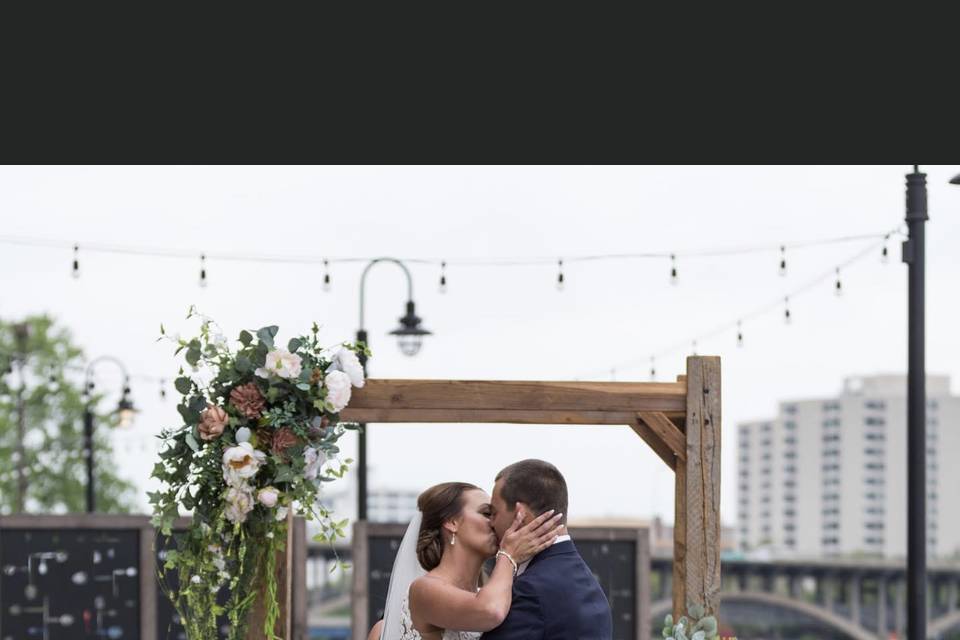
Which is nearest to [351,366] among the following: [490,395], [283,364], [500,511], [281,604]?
[283,364]

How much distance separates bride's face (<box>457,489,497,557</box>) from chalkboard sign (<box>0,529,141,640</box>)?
22.0 feet

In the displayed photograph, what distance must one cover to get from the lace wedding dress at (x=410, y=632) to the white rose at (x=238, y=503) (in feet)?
2.54

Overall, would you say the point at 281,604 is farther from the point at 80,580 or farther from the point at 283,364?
the point at 80,580

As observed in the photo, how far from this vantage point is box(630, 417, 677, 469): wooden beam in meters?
6.68

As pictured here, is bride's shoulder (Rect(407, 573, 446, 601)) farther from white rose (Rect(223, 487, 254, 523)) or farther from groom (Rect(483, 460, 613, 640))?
white rose (Rect(223, 487, 254, 523))

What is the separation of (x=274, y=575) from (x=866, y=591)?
7288 cm

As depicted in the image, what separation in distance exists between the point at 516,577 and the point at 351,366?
1519mm

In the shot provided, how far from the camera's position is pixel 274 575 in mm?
6605

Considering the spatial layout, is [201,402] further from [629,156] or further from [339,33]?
[629,156]

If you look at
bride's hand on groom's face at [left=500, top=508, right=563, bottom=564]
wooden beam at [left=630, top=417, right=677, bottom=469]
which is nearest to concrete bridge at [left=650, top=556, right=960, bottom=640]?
wooden beam at [left=630, top=417, right=677, bottom=469]

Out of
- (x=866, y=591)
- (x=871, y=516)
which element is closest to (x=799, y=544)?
(x=871, y=516)

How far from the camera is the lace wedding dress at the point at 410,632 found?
562cm

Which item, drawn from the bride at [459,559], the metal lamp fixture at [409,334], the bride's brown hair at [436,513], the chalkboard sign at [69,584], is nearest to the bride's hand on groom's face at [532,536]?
the bride at [459,559]

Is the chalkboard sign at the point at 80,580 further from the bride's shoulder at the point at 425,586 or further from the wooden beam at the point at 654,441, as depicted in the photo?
the bride's shoulder at the point at 425,586
